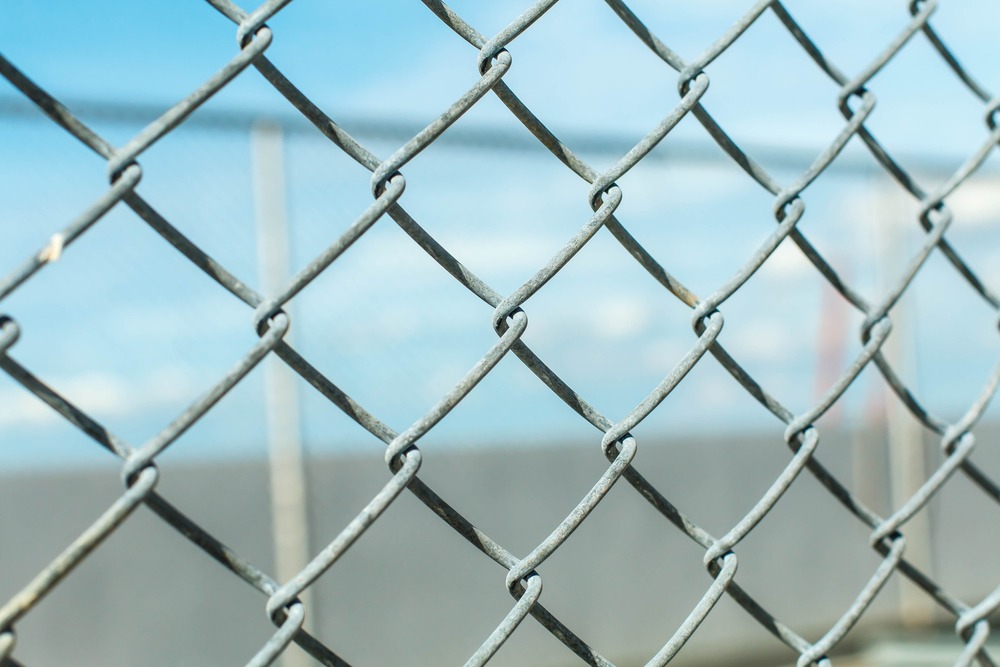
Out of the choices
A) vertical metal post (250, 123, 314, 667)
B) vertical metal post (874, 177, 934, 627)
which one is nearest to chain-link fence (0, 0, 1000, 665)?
vertical metal post (250, 123, 314, 667)

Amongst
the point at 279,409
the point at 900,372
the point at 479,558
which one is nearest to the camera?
the point at 279,409

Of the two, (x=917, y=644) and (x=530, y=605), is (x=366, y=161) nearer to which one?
(x=530, y=605)

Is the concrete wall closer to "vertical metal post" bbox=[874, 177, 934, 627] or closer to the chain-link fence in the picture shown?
"vertical metal post" bbox=[874, 177, 934, 627]

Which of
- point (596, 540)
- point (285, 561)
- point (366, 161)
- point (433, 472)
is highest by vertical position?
point (596, 540)

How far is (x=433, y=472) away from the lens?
11.7ft

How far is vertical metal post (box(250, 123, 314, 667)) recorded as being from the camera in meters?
3.21

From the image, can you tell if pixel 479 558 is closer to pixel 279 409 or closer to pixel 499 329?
pixel 279 409

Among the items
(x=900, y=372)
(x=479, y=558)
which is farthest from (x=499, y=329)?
(x=900, y=372)

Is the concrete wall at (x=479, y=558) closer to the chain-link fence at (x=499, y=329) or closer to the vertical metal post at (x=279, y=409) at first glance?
the vertical metal post at (x=279, y=409)

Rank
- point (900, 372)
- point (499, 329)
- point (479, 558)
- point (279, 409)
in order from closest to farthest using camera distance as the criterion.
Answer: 1. point (499, 329)
2. point (279, 409)
3. point (479, 558)
4. point (900, 372)

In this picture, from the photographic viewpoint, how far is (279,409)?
3223 millimetres

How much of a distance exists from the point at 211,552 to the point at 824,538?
4084mm

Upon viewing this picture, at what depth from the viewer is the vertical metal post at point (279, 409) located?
10.5ft

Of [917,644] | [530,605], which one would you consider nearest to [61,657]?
[530,605]
